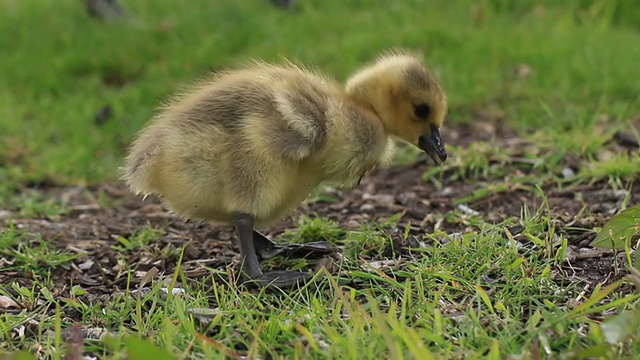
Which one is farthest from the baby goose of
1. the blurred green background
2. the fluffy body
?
the blurred green background

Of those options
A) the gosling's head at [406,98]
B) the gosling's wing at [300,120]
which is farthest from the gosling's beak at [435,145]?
the gosling's wing at [300,120]

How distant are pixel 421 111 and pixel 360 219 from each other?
89 centimetres

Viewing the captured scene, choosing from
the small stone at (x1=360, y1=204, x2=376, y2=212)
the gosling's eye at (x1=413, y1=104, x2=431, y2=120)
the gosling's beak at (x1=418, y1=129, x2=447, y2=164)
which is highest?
the gosling's eye at (x1=413, y1=104, x2=431, y2=120)

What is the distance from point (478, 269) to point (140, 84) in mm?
4612

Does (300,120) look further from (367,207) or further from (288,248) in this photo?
(367,207)

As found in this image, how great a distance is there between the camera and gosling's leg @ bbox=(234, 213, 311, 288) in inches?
128

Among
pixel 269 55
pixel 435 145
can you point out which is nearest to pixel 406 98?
pixel 435 145

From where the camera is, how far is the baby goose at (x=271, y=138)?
3.27 m

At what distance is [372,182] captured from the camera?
5148mm

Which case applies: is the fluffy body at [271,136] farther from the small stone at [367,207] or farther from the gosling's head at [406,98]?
the small stone at [367,207]

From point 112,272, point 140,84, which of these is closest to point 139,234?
point 112,272

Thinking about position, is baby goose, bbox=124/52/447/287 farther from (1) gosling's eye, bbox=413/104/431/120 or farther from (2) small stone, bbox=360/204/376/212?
(2) small stone, bbox=360/204/376/212

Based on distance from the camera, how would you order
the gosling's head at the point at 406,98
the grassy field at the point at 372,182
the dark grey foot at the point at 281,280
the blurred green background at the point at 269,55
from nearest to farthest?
the grassy field at the point at 372,182
the dark grey foot at the point at 281,280
the gosling's head at the point at 406,98
the blurred green background at the point at 269,55

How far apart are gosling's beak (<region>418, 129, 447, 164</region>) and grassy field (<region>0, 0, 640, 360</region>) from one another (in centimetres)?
34
